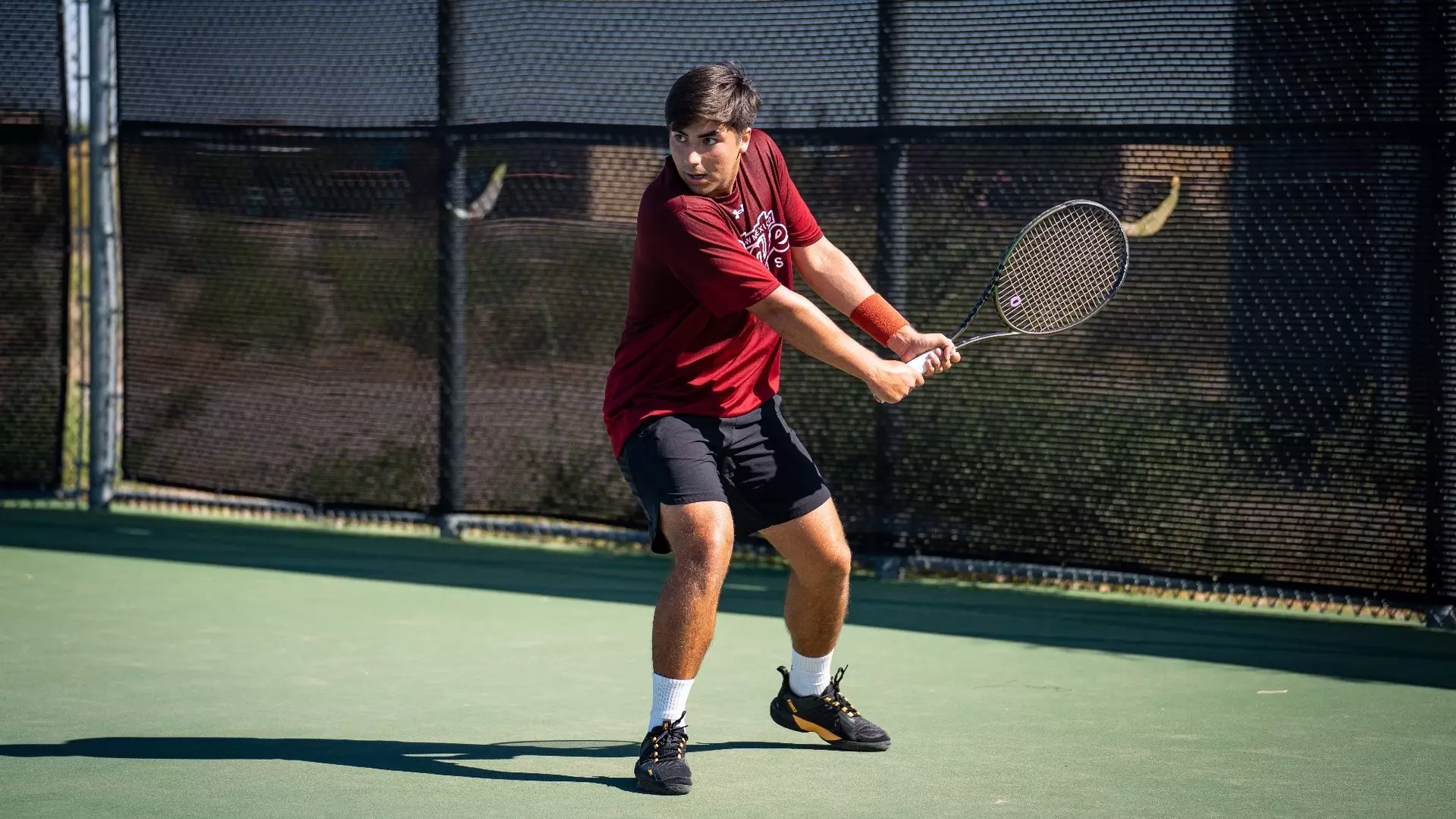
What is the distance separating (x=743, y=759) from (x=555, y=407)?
3.42 meters

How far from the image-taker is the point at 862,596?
271 inches

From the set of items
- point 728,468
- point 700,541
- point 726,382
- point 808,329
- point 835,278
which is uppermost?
point 835,278

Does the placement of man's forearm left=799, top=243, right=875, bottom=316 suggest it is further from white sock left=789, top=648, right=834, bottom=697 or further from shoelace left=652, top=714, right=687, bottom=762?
shoelace left=652, top=714, right=687, bottom=762

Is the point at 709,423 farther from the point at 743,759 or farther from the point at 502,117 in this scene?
the point at 502,117

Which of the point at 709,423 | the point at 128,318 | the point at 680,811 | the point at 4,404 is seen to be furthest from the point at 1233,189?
the point at 4,404

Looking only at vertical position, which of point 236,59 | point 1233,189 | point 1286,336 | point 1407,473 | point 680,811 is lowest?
point 680,811

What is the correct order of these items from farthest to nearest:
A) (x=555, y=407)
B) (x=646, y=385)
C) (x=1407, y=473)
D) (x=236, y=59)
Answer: (x=236, y=59)
(x=555, y=407)
(x=1407, y=473)
(x=646, y=385)

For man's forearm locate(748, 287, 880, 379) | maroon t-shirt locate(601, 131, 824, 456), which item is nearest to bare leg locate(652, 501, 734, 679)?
maroon t-shirt locate(601, 131, 824, 456)

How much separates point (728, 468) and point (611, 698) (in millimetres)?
1040

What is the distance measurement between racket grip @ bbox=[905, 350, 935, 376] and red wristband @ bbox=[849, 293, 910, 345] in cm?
18

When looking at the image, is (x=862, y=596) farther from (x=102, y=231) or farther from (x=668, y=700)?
(x=102, y=231)

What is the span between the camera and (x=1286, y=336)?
630 centimetres

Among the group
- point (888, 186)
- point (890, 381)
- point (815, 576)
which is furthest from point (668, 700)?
point (888, 186)

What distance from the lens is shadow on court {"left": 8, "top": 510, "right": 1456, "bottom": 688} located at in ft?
19.6
